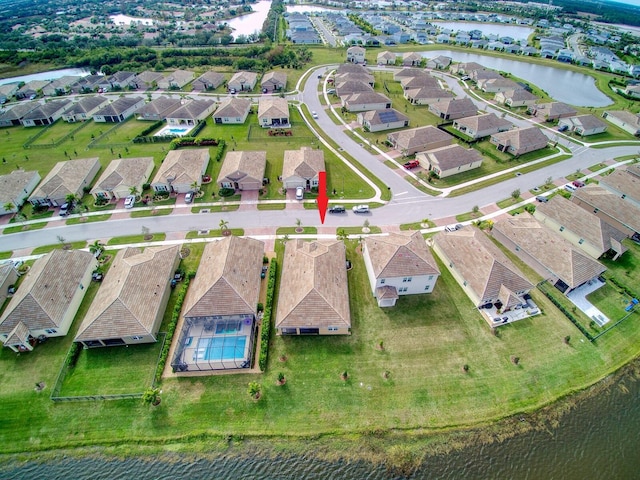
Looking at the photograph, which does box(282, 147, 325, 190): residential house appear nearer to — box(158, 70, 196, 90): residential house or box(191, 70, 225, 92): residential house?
box(191, 70, 225, 92): residential house

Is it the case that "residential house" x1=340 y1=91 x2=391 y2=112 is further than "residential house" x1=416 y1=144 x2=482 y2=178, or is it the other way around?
"residential house" x1=340 y1=91 x2=391 y2=112

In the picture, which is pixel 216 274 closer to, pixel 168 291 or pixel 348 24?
pixel 168 291

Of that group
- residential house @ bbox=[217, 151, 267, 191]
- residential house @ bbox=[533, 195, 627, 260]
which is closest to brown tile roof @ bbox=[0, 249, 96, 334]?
residential house @ bbox=[217, 151, 267, 191]

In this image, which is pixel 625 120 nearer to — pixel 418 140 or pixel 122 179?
pixel 418 140

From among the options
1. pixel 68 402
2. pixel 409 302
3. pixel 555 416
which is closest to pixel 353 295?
pixel 409 302

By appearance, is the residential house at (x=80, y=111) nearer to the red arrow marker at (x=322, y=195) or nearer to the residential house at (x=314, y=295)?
the red arrow marker at (x=322, y=195)

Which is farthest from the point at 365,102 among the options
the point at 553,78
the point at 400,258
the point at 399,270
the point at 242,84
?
the point at 553,78

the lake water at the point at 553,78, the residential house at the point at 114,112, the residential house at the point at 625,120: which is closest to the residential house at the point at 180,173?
the residential house at the point at 114,112
